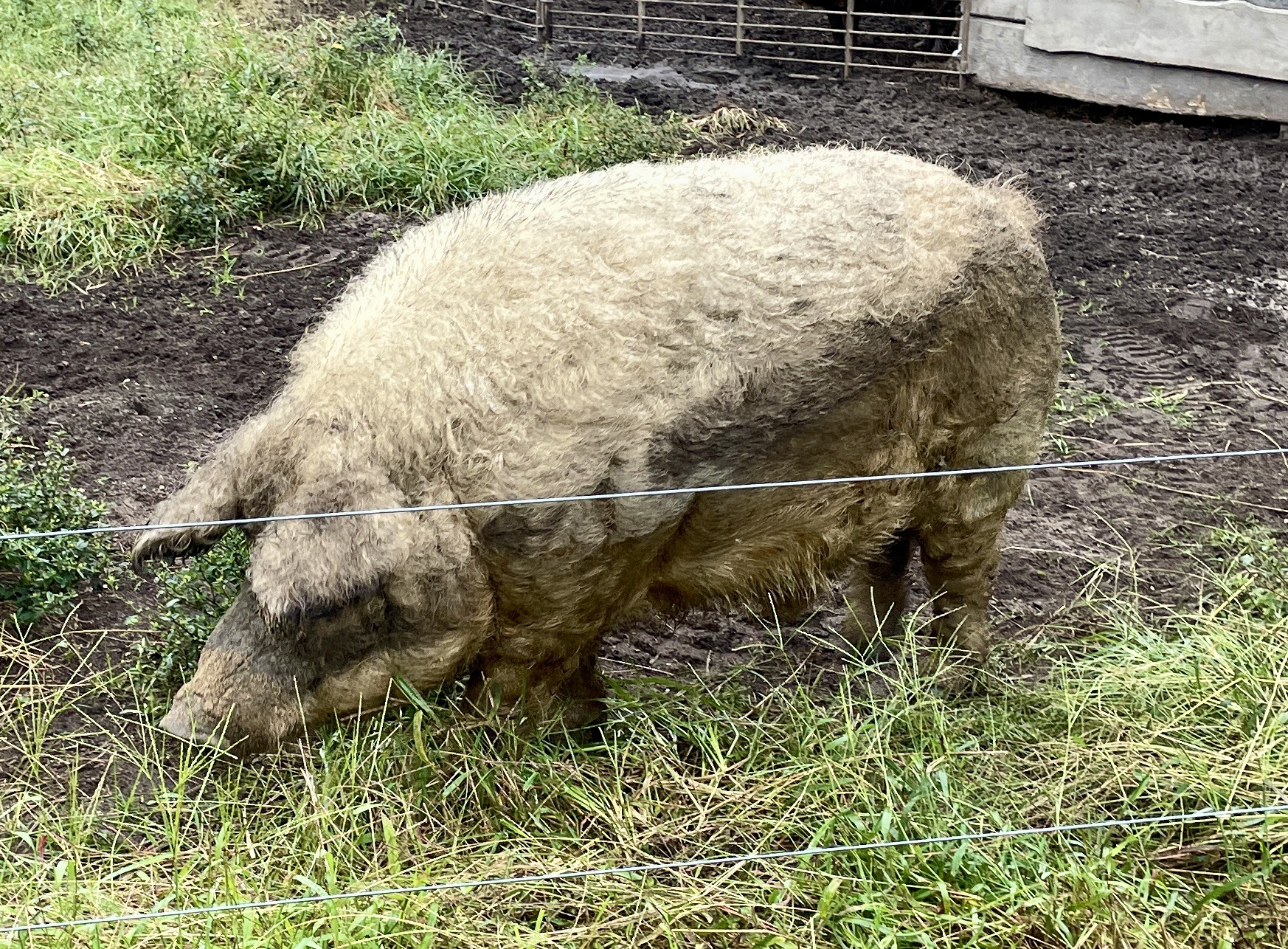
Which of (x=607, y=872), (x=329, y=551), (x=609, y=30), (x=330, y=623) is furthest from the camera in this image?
(x=609, y=30)

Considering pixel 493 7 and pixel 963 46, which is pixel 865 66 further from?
pixel 493 7

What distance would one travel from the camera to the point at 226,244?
20.7 ft

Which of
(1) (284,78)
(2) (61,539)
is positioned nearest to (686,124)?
(1) (284,78)

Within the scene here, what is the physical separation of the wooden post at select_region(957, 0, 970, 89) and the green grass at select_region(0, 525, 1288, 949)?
5764 mm

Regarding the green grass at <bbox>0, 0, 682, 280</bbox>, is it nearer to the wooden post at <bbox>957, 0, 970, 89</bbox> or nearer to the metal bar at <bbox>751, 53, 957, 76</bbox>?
the metal bar at <bbox>751, 53, 957, 76</bbox>

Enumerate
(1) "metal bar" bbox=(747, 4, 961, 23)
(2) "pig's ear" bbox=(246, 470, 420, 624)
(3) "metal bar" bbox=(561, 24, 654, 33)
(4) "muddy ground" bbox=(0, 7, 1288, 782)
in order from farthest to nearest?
1. (3) "metal bar" bbox=(561, 24, 654, 33)
2. (1) "metal bar" bbox=(747, 4, 961, 23)
3. (4) "muddy ground" bbox=(0, 7, 1288, 782)
4. (2) "pig's ear" bbox=(246, 470, 420, 624)

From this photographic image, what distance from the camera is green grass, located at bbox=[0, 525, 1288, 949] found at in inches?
111

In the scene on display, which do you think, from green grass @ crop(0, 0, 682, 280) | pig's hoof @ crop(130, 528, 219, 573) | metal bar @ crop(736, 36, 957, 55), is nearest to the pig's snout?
pig's hoof @ crop(130, 528, 219, 573)

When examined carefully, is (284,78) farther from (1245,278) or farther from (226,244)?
(1245,278)

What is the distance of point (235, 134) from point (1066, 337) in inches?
160

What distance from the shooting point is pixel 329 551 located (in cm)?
268

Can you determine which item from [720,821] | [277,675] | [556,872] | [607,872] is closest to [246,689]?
[277,675]

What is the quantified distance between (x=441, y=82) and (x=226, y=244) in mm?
1844

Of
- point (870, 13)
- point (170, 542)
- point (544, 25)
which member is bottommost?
point (170, 542)
